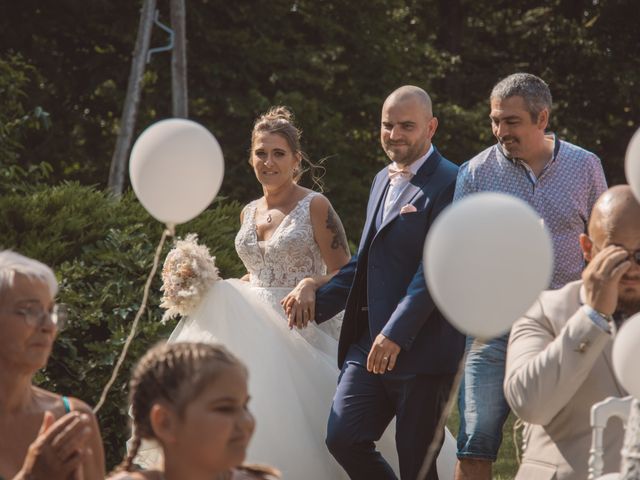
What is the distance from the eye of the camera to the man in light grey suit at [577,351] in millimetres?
3752

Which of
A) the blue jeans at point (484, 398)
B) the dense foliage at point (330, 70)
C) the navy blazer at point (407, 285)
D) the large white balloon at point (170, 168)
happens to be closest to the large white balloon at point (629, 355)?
the blue jeans at point (484, 398)

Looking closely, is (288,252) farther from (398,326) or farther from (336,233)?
(398,326)

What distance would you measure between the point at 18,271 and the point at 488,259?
1.40 m

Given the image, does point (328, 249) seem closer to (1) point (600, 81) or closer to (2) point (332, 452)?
(2) point (332, 452)

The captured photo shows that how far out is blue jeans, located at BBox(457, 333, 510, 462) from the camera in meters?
5.30

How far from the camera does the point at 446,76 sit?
23641 mm

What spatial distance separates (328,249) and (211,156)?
1346 millimetres

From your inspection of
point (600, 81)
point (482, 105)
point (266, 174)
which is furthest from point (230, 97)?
Answer: point (266, 174)

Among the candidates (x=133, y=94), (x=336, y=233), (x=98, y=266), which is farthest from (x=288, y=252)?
(x=133, y=94)

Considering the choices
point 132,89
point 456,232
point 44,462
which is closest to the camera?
point 44,462

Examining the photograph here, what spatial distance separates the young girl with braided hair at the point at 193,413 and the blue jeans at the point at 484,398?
2.10 meters

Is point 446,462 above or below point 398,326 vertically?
below

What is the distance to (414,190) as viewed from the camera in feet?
18.7

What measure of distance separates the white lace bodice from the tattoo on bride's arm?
103 mm
